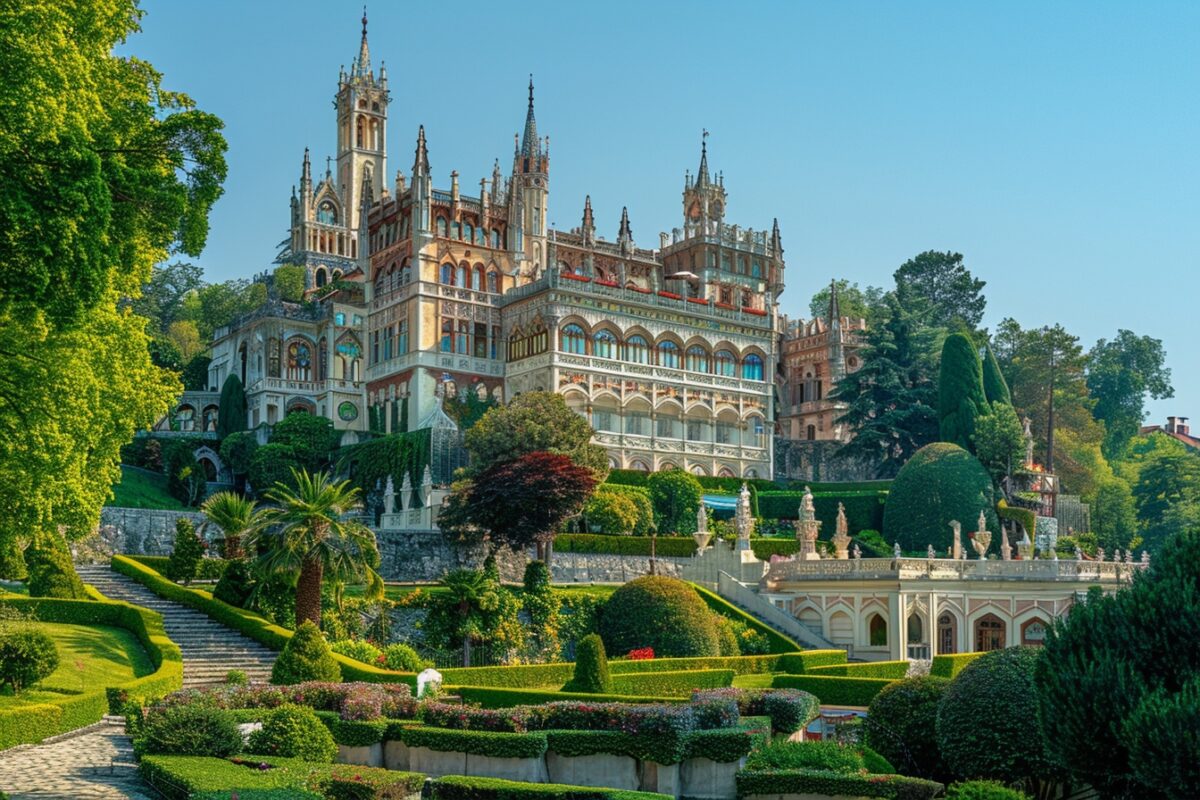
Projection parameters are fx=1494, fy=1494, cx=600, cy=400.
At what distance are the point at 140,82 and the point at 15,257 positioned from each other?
800 cm

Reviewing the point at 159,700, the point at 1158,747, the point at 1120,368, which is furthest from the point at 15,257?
the point at 1120,368

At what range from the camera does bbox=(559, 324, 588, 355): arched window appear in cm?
7094

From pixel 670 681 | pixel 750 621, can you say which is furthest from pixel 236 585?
pixel 750 621

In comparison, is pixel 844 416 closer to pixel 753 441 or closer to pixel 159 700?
pixel 753 441

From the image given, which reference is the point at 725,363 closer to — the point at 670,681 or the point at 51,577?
the point at 670,681

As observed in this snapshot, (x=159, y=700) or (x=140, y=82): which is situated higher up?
(x=140, y=82)

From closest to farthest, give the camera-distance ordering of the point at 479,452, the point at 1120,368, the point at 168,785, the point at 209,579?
the point at 168,785 < the point at 209,579 < the point at 479,452 < the point at 1120,368

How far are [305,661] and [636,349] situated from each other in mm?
43785

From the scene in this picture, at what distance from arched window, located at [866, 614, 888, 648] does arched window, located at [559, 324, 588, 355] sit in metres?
25.0

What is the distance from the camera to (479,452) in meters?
55.4

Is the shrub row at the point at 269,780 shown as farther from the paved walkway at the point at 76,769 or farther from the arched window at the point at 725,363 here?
the arched window at the point at 725,363

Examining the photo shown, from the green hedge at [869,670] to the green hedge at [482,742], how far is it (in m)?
19.0

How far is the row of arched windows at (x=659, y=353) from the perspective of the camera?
71.5 meters

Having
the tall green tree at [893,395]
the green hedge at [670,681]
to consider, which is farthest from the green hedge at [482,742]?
the tall green tree at [893,395]
